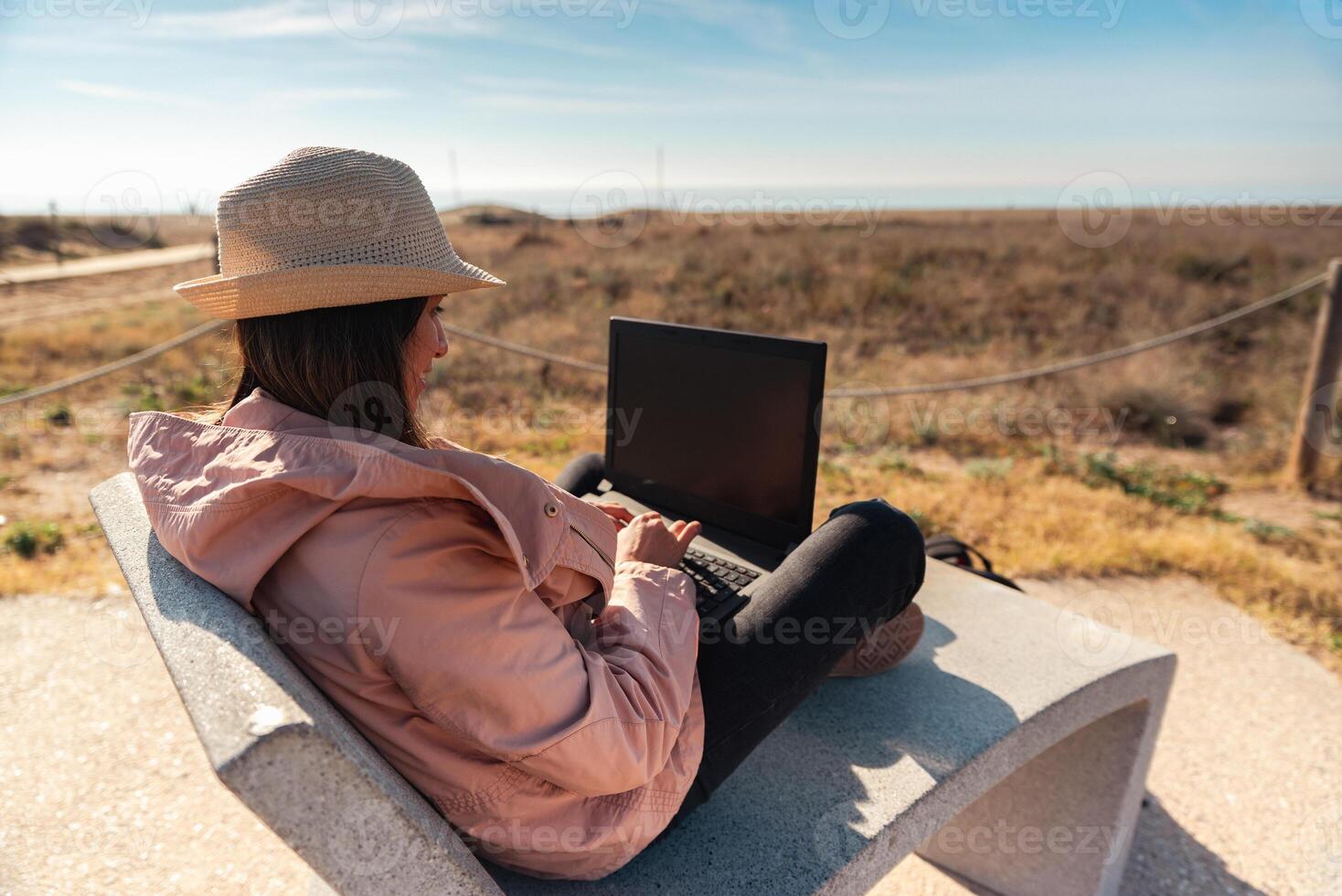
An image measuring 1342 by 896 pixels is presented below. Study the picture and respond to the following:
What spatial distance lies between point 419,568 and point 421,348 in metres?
0.44

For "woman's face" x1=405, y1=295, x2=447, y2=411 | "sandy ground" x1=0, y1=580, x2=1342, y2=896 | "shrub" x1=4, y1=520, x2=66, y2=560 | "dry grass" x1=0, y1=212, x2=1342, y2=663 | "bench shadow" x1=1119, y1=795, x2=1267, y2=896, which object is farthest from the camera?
"dry grass" x1=0, y1=212, x2=1342, y2=663

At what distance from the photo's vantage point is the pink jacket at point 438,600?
101 cm

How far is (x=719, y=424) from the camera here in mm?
2115

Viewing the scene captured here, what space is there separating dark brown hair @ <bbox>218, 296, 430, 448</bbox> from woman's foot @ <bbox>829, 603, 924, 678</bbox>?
1.28m

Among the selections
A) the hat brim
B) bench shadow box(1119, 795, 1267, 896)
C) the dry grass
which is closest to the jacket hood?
the hat brim

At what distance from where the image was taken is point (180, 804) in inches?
90.9

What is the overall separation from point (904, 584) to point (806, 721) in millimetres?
484

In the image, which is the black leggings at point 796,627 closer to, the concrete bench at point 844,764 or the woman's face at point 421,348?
the concrete bench at point 844,764

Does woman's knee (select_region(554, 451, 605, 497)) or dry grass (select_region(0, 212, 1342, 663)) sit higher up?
woman's knee (select_region(554, 451, 605, 497))

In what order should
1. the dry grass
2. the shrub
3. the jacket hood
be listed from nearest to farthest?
the jacket hood → the shrub → the dry grass

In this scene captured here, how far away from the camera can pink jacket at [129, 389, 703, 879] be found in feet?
3.32

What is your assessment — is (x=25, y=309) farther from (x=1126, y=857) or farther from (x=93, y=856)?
(x=1126, y=857)

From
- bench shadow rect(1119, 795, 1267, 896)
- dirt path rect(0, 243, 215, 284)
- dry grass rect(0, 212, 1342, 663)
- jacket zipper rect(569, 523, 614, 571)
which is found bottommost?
dirt path rect(0, 243, 215, 284)

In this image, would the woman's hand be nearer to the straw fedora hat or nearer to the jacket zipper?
the jacket zipper
